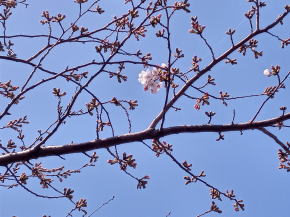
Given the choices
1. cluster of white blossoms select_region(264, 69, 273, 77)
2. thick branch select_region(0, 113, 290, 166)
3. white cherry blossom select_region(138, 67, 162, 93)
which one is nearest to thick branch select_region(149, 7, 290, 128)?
thick branch select_region(0, 113, 290, 166)

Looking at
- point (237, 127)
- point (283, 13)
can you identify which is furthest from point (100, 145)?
point (283, 13)

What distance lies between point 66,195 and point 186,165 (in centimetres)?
109

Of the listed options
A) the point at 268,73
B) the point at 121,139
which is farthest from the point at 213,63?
the point at 121,139

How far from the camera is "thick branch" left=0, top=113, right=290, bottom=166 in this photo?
322 centimetres

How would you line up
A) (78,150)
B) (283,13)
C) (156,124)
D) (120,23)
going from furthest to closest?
(120,23) → (283,13) → (156,124) → (78,150)

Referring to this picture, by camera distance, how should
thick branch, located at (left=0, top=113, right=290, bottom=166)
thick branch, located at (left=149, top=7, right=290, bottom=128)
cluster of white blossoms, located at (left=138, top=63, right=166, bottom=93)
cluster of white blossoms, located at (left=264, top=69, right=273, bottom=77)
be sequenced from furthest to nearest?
1. cluster of white blossoms, located at (left=138, top=63, right=166, bottom=93)
2. cluster of white blossoms, located at (left=264, top=69, right=273, bottom=77)
3. thick branch, located at (left=149, top=7, right=290, bottom=128)
4. thick branch, located at (left=0, top=113, right=290, bottom=166)

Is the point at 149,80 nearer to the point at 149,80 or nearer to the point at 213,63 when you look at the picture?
the point at 149,80

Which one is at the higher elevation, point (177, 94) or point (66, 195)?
point (177, 94)

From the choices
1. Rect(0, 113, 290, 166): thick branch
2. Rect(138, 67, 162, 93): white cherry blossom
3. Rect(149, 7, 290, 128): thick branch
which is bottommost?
Rect(0, 113, 290, 166): thick branch

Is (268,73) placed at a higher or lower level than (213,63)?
higher

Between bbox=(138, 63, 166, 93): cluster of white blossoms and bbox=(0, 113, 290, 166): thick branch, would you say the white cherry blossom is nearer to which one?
bbox=(138, 63, 166, 93): cluster of white blossoms

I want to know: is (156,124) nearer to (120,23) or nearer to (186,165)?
(186,165)

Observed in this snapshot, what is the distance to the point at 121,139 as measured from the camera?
3275mm

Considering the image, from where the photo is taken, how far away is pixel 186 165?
3.57 meters
